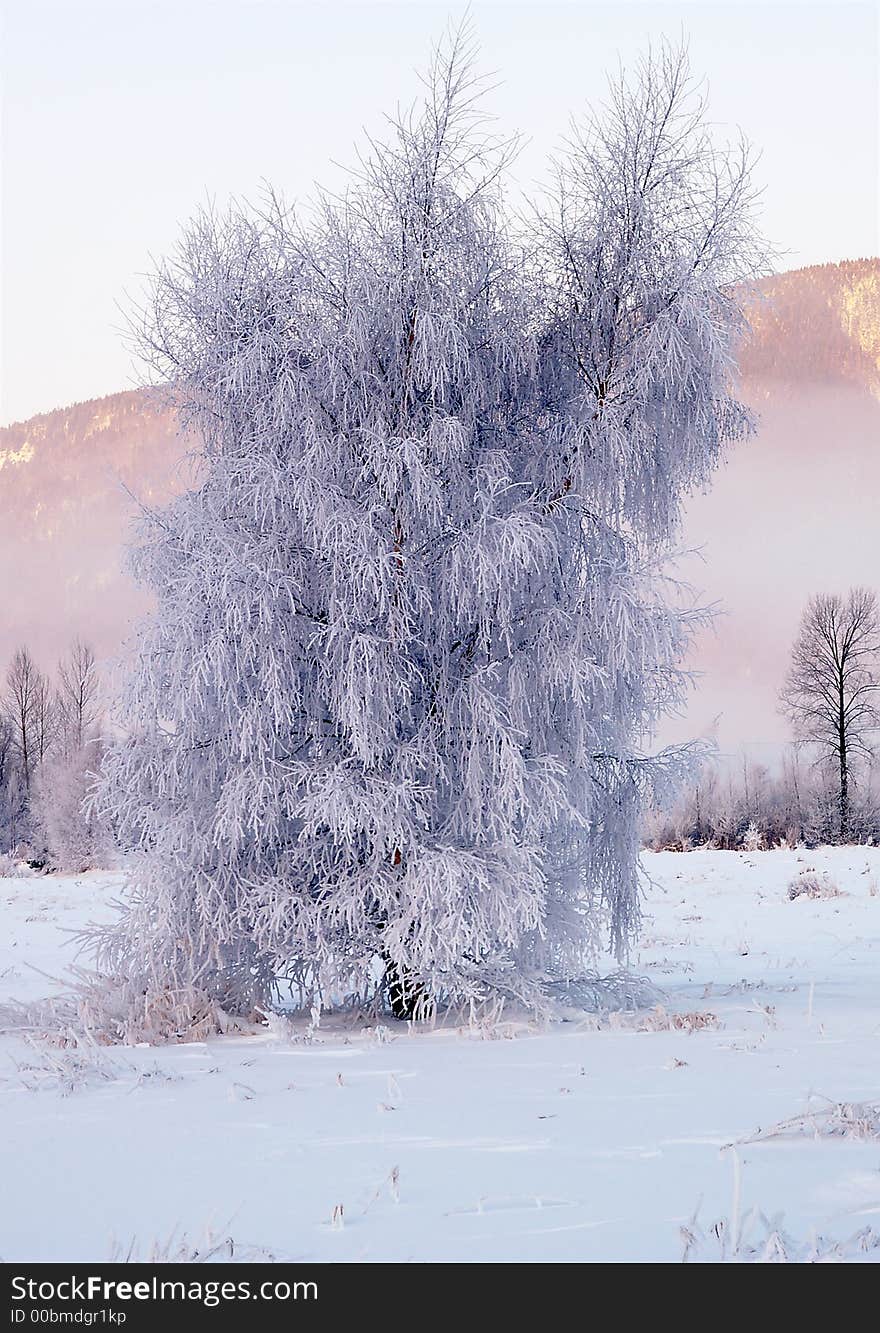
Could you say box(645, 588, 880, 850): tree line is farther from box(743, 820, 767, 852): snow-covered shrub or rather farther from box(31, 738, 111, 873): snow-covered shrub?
box(31, 738, 111, 873): snow-covered shrub

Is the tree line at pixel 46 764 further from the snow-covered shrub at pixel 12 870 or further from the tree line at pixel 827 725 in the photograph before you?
the tree line at pixel 827 725

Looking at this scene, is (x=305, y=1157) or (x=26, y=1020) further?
(x=26, y=1020)

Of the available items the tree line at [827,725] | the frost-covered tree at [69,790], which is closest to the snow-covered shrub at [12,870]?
the frost-covered tree at [69,790]

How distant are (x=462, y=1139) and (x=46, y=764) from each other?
42.4m

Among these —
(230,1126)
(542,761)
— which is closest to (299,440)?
(542,761)

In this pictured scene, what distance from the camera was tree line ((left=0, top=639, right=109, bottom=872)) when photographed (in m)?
38.8

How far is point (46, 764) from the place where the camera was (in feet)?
146

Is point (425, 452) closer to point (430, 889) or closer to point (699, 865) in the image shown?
point (430, 889)

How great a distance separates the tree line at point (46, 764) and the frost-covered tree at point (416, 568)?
103 feet

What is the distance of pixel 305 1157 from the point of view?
4273 mm

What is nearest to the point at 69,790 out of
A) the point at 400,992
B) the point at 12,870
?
the point at 12,870

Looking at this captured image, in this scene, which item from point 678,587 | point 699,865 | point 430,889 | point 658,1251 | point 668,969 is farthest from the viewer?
point 699,865

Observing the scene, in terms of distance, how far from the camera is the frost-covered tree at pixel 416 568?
24.7 feet

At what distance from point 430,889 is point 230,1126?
103 inches
